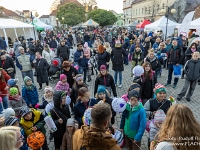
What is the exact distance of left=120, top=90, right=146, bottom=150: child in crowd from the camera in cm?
308

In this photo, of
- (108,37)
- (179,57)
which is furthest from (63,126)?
(108,37)

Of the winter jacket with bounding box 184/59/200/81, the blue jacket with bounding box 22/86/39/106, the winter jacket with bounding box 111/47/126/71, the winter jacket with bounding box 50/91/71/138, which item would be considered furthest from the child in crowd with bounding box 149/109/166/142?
the winter jacket with bounding box 111/47/126/71

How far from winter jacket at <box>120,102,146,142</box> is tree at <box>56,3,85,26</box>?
1784 inches

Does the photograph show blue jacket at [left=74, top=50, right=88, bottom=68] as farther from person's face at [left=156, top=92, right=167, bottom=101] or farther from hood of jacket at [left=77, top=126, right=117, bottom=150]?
hood of jacket at [left=77, top=126, right=117, bottom=150]

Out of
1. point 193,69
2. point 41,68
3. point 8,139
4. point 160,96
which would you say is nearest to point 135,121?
point 160,96

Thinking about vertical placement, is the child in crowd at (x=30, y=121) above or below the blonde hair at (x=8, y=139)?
below

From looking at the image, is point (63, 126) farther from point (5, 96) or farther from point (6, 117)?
point (5, 96)

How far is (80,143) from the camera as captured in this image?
67.7 inches

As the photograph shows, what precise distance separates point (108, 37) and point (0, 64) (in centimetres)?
1395

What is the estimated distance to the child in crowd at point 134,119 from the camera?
3078 millimetres

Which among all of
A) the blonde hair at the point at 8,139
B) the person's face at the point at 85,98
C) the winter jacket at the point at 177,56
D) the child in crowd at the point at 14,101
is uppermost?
the winter jacket at the point at 177,56

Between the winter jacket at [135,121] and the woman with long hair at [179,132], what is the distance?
1225 mm

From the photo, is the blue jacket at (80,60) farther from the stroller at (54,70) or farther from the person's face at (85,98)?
the person's face at (85,98)

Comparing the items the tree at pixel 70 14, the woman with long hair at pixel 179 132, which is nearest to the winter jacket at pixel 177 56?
the woman with long hair at pixel 179 132
